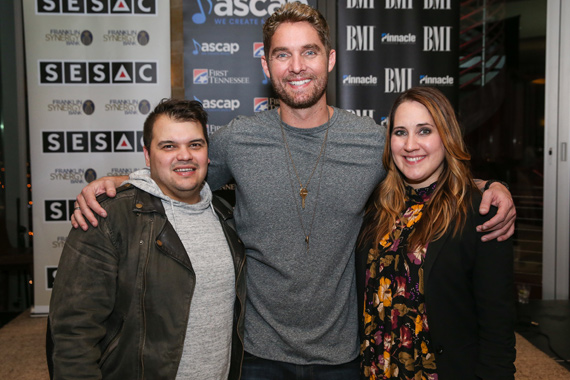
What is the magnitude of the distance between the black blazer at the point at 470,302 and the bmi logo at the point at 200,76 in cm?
272

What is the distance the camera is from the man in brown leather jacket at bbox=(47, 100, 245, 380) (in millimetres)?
1426

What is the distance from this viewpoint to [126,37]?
3852 mm

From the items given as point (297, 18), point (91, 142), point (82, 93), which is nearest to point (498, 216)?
point (297, 18)

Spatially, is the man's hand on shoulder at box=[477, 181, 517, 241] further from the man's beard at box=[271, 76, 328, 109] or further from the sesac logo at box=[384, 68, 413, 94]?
the sesac logo at box=[384, 68, 413, 94]

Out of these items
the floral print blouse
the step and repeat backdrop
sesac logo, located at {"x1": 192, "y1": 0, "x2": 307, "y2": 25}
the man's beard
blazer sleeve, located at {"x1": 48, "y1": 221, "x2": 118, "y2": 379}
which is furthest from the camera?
the step and repeat backdrop

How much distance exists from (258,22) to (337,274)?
2.67 m

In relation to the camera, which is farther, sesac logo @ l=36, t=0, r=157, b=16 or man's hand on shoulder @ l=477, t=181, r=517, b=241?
sesac logo @ l=36, t=0, r=157, b=16

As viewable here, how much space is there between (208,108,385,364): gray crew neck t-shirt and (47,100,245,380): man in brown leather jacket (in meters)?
→ 0.11

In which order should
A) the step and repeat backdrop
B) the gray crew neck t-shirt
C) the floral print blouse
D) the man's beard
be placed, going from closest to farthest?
the floral print blouse → the gray crew neck t-shirt → the man's beard → the step and repeat backdrop

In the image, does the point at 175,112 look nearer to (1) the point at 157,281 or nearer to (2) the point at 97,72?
(1) the point at 157,281

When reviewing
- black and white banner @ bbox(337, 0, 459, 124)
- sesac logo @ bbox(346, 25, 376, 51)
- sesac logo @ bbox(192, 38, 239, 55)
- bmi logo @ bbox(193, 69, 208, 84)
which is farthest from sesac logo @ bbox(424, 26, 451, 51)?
bmi logo @ bbox(193, 69, 208, 84)

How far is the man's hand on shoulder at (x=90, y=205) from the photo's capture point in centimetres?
149

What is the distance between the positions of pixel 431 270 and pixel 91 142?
3280 mm

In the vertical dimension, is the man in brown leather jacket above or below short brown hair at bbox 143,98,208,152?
below
